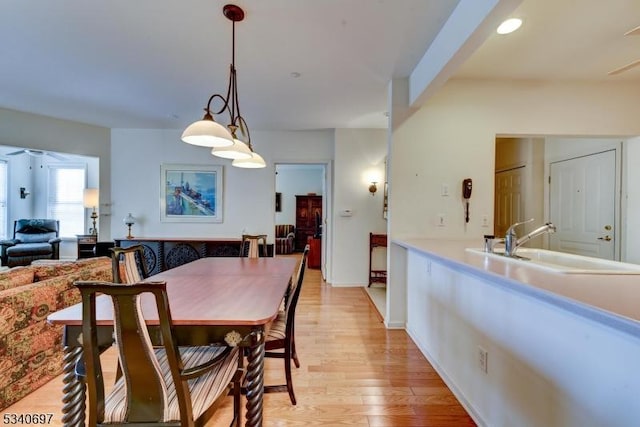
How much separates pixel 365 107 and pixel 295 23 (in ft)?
5.80

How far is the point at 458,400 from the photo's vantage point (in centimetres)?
184

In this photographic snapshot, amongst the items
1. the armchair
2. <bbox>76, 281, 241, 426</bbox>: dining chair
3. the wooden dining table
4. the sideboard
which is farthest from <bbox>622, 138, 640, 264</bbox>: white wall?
the armchair

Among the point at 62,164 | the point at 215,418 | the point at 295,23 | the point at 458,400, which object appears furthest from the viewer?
the point at 62,164

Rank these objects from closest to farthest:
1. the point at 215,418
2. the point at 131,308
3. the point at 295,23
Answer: the point at 131,308
the point at 215,418
the point at 295,23

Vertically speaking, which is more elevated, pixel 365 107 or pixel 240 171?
pixel 365 107

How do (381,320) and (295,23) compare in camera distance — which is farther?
(381,320)

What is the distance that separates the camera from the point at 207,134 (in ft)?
5.15

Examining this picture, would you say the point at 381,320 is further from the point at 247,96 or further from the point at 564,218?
the point at 247,96

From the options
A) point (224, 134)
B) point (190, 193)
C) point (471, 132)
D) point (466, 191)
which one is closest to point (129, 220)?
point (190, 193)

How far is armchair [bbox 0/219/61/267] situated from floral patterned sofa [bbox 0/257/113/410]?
3.69 metres

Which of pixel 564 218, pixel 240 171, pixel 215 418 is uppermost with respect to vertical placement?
pixel 240 171

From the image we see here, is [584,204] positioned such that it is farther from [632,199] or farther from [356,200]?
[356,200]

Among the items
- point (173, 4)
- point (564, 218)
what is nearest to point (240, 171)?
point (173, 4)

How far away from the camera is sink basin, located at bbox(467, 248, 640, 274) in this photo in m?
1.25
